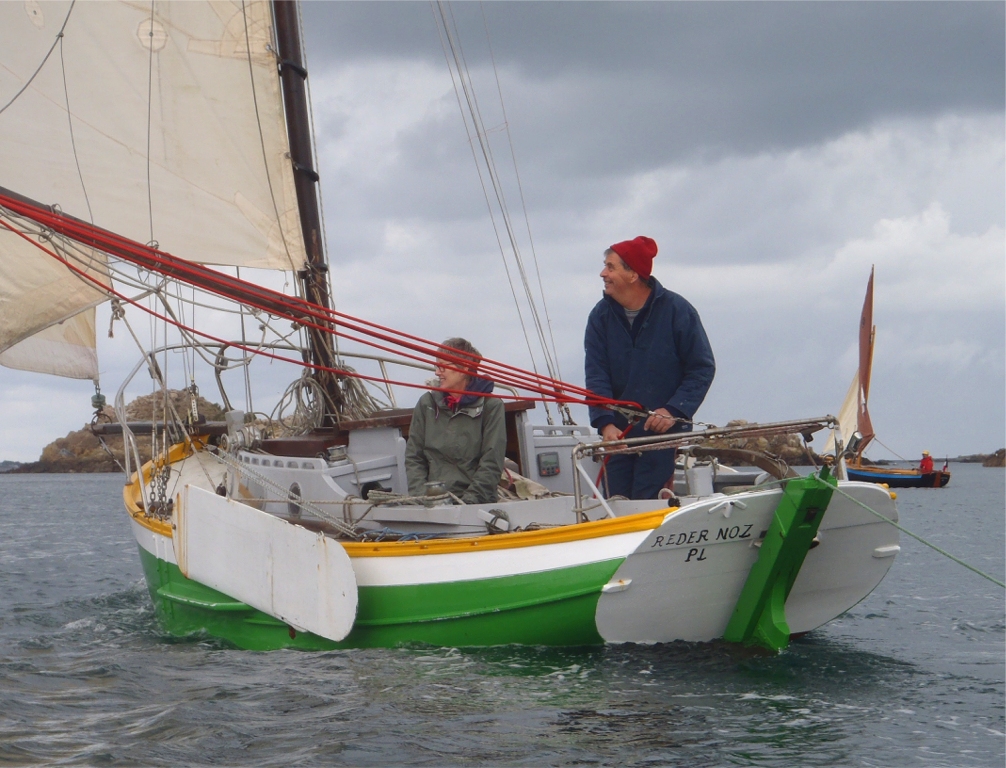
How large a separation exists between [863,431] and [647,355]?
102 feet

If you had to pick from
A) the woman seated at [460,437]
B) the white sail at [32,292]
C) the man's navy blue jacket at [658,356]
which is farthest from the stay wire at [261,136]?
the man's navy blue jacket at [658,356]

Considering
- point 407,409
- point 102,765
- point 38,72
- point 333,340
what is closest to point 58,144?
point 38,72

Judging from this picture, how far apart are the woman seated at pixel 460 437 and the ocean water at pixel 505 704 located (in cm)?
127

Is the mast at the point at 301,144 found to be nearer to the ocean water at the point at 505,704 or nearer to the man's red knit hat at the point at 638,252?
the ocean water at the point at 505,704

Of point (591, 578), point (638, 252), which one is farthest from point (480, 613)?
point (638, 252)

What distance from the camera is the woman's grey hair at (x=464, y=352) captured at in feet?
24.3

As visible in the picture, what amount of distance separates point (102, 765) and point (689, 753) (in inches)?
105

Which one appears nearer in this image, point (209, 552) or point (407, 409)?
point (209, 552)

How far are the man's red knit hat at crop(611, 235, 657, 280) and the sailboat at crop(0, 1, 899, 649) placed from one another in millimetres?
907

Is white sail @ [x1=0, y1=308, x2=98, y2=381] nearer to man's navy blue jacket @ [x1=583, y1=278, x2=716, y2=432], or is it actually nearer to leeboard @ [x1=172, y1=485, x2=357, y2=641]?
leeboard @ [x1=172, y1=485, x2=357, y2=641]

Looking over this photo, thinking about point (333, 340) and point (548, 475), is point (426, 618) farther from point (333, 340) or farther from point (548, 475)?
point (333, 340)

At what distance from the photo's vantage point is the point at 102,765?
16.3 feet

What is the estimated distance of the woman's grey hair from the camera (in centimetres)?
741

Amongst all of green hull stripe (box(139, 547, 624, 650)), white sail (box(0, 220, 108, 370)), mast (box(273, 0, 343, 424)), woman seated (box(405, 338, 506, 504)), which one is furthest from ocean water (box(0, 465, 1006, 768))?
mast (box(273, 0, 343, 424))
